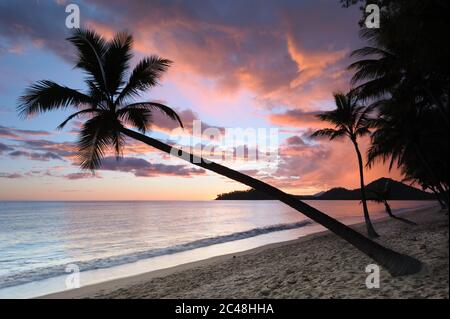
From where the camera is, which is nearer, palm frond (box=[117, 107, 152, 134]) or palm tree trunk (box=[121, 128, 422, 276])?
palm tree trunk (box=[121, 128, 422, 276])

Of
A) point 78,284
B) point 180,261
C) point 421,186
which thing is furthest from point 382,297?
point 421,186

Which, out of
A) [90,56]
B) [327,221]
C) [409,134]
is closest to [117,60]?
[90,56]

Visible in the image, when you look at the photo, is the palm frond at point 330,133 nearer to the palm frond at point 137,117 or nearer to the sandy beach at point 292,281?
the sandy beach at point 292,281

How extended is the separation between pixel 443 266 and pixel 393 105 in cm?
702

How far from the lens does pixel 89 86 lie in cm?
873

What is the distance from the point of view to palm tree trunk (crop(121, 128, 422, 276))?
21.3 ft

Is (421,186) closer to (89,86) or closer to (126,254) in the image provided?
(126,254)

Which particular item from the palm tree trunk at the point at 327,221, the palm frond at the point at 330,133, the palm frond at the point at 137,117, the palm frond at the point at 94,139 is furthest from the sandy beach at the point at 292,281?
the palm frond at the point at 330,133

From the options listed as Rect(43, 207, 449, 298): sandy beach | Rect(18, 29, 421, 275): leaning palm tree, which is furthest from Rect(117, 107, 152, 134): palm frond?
Rect(43, 207, 449, 298): sandy beach

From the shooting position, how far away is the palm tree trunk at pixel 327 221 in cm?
649

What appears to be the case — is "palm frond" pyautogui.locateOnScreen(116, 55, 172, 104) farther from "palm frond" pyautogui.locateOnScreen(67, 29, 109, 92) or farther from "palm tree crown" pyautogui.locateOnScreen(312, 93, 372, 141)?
"palm tree crown" pyautogui.locateOnScreen(312, 93, 372, 141)

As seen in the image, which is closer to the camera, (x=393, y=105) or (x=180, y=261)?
(x=393, y=105)
